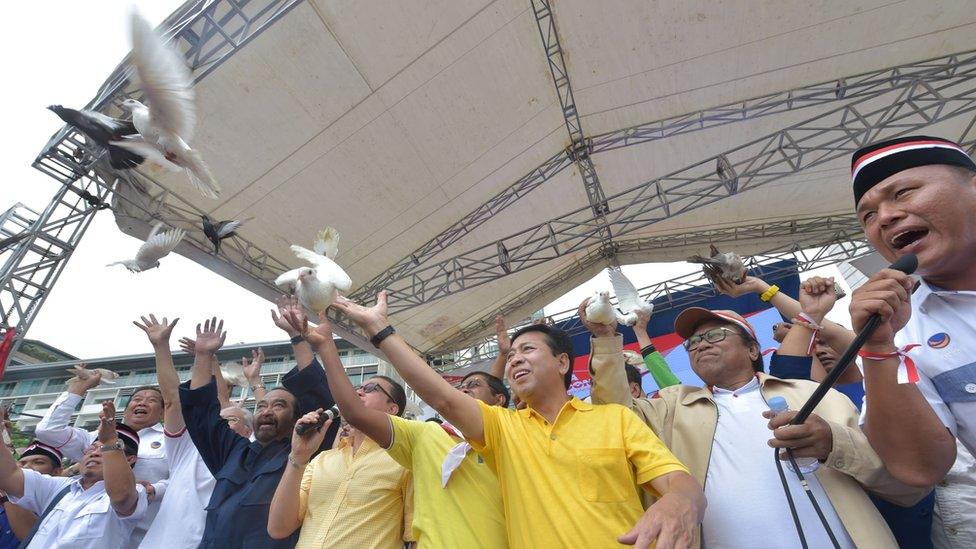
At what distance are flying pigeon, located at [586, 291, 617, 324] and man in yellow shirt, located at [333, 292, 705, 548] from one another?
254 millimetres

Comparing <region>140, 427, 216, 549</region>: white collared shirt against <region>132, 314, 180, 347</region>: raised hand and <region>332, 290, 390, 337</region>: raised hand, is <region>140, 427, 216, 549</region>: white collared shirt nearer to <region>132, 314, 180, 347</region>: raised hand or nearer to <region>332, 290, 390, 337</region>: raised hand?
<region>132, 314, 180, 347</region>: raised hand

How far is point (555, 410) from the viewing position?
1.57 m

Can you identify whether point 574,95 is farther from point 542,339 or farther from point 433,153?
point 542,339

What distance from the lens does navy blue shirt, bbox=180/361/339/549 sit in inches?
74.4

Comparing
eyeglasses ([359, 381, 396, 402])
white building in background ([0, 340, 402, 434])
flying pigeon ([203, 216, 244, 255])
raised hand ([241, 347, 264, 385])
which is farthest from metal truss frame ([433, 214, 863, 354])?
white building in background ([0, 340, 402, 434])

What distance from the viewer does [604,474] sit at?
130 cm

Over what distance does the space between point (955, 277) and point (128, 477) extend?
302cm

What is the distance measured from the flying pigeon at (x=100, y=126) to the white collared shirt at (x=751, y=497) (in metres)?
3.53

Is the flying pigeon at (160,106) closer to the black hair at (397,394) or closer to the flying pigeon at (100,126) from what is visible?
the flying pigeon at (100,126)

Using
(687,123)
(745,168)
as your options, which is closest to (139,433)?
(687,123)

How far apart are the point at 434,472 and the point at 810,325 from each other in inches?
59.3

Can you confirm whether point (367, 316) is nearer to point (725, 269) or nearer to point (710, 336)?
point (710, 336)

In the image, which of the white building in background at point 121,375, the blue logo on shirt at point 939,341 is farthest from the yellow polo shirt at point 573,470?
the white building in background at point 121,375

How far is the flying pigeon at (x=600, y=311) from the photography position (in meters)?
1.74
